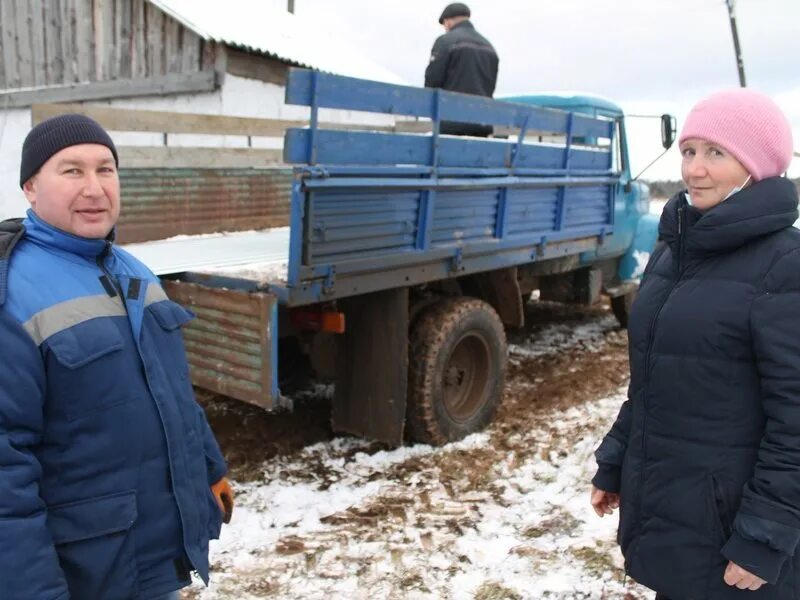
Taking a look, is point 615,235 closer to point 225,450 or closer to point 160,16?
point 225,450

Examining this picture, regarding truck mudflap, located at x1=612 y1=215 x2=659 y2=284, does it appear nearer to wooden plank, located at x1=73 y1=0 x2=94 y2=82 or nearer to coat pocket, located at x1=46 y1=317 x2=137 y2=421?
coat pocket, located at x1=46 y1=317 x2=137 y2=421

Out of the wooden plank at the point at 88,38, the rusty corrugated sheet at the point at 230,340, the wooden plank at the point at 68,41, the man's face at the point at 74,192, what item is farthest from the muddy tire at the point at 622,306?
the wooden plank at the point at 68,41

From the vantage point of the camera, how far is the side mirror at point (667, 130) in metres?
5.93

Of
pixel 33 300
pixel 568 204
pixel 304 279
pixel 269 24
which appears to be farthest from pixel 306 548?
pixel 269 24

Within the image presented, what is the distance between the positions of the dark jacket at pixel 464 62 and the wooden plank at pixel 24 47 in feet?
29.9

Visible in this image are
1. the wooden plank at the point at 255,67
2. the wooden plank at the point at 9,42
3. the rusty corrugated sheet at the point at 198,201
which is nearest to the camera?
the rusty corrugated sheet at the point at 198,201

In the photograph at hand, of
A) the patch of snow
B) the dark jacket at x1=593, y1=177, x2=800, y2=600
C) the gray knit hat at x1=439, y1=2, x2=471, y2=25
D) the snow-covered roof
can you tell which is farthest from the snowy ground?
the snow-covered roof

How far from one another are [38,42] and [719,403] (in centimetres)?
1323

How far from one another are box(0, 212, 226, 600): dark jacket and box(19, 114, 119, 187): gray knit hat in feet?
0.39

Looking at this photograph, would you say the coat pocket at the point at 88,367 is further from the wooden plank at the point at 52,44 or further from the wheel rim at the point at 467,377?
the wooden plank at the point at 52,44

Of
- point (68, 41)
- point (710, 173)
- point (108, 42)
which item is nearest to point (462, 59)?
point (710, 173)

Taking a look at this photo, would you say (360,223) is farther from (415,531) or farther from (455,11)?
(455,11)

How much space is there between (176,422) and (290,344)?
3.57m

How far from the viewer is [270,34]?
40.0 ft
